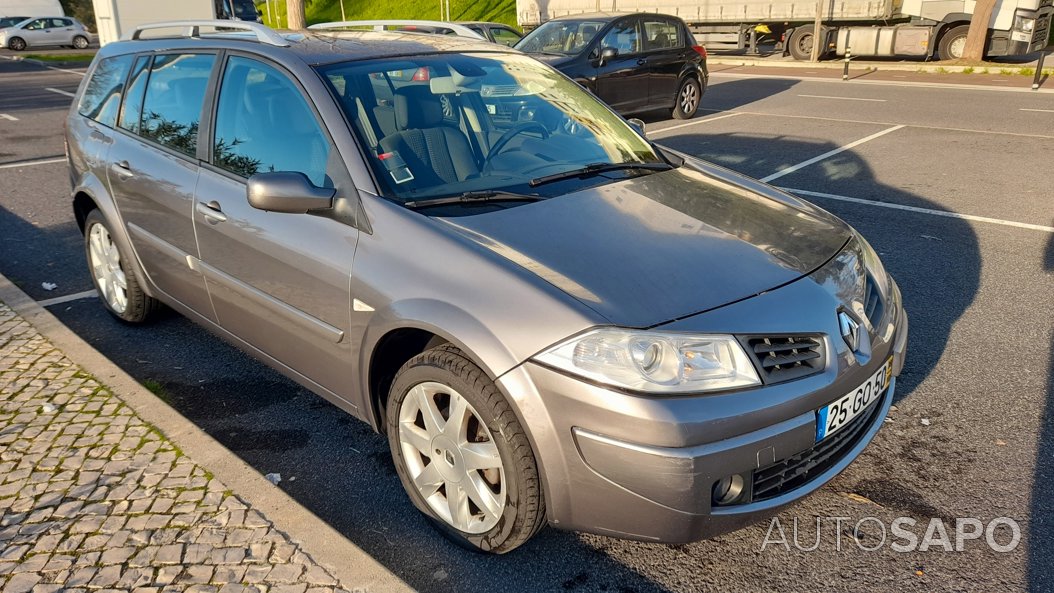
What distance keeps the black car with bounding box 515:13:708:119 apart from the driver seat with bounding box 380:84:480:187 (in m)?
8.97

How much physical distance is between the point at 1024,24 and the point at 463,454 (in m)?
19.4

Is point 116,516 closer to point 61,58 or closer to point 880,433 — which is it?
point 880,433

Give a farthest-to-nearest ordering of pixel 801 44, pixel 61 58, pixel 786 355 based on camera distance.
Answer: pixel 61 58, pixel 801 44, pixel 786 355

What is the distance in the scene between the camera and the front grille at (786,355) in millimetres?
2572

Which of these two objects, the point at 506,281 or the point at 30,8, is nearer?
the point at 506,281

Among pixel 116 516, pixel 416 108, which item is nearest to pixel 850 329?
pixel 416 108

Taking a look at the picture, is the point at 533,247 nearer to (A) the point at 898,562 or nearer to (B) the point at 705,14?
(A) the point at 898,562

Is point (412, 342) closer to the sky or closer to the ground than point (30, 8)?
closer to the ground

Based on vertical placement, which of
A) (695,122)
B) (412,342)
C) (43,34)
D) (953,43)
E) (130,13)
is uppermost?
(130,13)

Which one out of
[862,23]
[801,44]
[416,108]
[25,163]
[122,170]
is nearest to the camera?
[416,108]

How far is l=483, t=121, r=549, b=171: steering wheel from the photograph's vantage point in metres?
3.52

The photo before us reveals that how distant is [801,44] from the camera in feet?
81.3

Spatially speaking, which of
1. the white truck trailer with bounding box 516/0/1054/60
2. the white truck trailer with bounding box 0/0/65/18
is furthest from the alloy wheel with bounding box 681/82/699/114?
the white truck trailer with bounding box 0/0/65/18

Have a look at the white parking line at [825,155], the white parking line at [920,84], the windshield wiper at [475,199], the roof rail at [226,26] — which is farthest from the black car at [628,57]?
the windshield wiper at [475,199]
